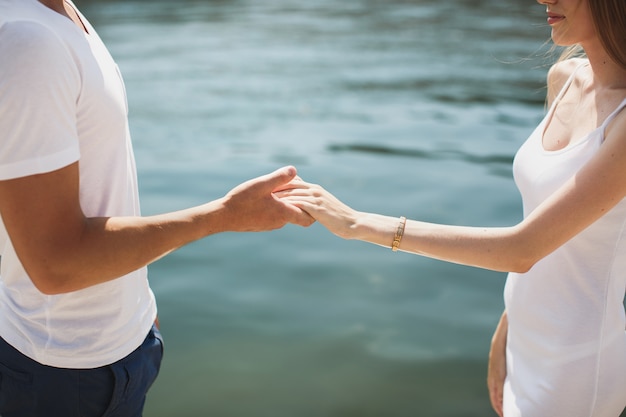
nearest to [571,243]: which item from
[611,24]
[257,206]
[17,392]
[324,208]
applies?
[611,24]

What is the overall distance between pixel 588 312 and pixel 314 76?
8.74 metres

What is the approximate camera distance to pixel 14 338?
1.43 meters

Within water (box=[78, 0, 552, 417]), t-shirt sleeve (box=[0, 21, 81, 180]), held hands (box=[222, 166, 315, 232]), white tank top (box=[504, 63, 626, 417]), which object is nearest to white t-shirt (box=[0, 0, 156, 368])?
t-shirt sleeve (box=[0, 21, 81, 180])

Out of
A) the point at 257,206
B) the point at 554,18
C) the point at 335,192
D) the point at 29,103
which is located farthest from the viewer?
the point at 335,192

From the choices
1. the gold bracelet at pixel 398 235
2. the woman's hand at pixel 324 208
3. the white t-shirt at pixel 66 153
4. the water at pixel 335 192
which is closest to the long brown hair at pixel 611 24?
the gold bracelet at pixel 398 235

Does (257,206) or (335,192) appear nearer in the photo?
(257,206)

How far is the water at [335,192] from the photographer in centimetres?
350

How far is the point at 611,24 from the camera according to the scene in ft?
5.42

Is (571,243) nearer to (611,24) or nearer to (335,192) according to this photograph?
(611,24)

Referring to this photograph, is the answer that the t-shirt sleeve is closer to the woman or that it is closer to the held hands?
the held hands

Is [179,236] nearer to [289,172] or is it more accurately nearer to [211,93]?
[289,172]

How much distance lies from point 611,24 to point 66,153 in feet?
4.12

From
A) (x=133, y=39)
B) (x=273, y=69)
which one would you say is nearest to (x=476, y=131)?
(x=273, y=69)

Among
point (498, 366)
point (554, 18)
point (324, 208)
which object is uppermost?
point (554, 18)
